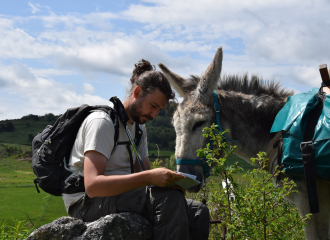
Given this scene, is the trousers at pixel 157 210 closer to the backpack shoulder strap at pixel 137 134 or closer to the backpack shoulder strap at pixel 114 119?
the backpack shoulder strap at pixel 114 119

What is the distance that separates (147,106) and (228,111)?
1400 mm

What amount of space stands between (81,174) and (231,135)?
81.0 inches

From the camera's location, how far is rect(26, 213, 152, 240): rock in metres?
2.42

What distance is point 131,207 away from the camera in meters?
2.65

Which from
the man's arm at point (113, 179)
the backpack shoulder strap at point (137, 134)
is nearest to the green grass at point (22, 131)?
the backpack shoulder strap at point (137, 134)

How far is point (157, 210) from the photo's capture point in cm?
257

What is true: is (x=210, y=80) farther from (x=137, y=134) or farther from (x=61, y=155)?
(x=61, y=155)

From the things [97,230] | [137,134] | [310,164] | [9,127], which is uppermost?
[9,127]

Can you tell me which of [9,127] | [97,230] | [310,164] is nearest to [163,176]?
[97,230]

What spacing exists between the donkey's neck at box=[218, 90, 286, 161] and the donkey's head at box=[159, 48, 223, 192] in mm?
233

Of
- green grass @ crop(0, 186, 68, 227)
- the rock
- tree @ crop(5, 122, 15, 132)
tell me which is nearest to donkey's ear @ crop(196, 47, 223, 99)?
the rock

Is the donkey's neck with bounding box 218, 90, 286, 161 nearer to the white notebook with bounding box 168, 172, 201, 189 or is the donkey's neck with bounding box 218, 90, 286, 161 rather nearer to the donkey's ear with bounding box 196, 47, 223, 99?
the donkey's ear with bounding box 196, 47, 223, 99

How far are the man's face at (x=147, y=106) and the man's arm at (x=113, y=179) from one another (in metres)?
0.69

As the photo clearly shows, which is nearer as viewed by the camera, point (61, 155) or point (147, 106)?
point (61, 155)
